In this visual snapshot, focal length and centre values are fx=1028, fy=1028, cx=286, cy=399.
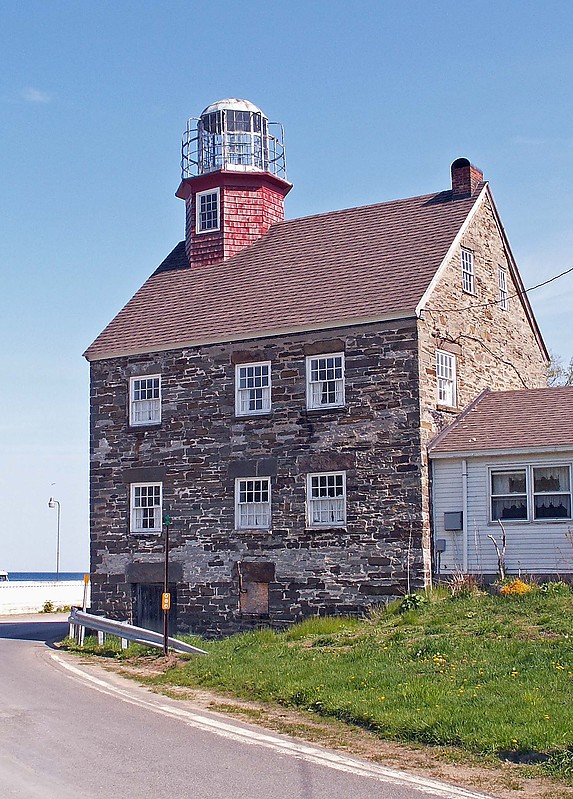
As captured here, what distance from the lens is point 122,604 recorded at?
27.2 metres

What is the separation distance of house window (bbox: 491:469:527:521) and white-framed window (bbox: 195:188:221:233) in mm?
12011

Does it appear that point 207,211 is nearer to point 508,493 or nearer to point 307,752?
point 508,493

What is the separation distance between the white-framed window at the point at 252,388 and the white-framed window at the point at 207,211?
6.09 meters

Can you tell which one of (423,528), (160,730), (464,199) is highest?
(464,199)

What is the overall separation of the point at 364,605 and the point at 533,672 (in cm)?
959

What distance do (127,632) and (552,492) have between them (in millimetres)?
9804

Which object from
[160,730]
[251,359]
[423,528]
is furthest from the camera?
[251,359]

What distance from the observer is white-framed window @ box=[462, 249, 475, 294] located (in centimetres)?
2659

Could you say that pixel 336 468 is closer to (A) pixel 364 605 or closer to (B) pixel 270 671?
(A) pixel 364 605

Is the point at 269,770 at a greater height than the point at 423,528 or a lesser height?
lesser

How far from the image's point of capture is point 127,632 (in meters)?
22.6

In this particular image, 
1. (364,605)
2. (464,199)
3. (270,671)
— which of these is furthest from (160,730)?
(464,199)

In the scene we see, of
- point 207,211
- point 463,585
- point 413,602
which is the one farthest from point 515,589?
point 207,211

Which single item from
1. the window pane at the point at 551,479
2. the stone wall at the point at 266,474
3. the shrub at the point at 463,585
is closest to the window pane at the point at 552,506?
the window pane at the point at 551,479
